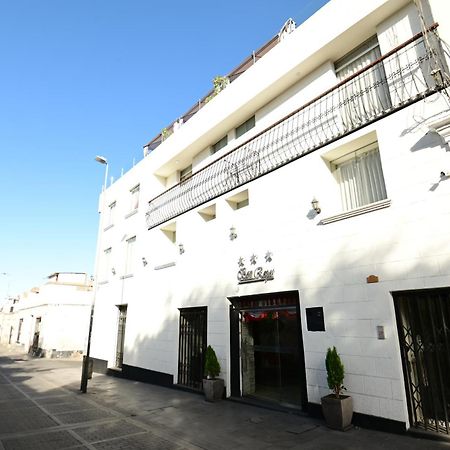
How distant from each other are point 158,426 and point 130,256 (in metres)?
10.4

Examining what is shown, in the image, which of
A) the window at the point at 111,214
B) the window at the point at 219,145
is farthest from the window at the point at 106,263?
the window at the point at 219,145

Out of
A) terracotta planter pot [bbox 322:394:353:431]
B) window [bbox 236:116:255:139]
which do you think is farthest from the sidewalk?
window [bbox 236:116:255:139]

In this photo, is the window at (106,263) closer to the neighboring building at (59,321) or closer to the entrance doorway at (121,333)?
the entrance doorway at (121,333)

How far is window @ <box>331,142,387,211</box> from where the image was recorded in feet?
24.8

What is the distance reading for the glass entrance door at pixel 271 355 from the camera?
8422 millimetres

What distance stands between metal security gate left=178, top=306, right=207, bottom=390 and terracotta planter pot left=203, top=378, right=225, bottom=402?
4.84ft

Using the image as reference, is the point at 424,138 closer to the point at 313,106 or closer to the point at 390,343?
the point at 313,106

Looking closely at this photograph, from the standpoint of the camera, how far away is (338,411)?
6.36 metres

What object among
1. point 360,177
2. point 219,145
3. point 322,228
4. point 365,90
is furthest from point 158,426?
point 219,145

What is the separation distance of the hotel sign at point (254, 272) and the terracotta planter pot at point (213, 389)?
2984 mm

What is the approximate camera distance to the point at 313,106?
9047mm

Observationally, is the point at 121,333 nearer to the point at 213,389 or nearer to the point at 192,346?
the point at 192,346

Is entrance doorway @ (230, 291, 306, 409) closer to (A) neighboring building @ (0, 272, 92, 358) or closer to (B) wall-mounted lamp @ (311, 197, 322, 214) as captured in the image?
(B) wall-mounted lamp @ (311, 197, 322, 214)

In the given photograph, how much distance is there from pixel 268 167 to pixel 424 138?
4.31 meters
